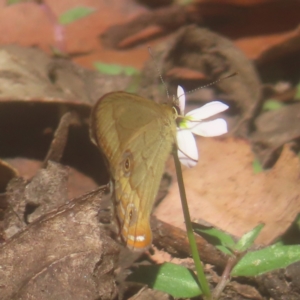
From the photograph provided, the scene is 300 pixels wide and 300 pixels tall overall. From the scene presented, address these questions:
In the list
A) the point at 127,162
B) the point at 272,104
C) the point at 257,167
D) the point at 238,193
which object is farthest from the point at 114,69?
the point at 127,162

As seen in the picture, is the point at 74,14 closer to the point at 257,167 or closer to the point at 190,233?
the point at 257,167

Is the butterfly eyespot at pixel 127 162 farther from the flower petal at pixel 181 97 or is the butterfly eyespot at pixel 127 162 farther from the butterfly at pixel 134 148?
the flower petal at pixel 181 97

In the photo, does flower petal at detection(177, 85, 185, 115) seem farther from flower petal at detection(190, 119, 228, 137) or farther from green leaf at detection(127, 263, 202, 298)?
green leaf at detection(127, 263, 202, 298)

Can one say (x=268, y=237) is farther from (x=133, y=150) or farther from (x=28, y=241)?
(x=28, y=241)

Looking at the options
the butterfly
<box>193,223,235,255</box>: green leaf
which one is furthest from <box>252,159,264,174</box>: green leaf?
the butterfly

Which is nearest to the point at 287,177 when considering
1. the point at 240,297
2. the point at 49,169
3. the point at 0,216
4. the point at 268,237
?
the point at 268,237

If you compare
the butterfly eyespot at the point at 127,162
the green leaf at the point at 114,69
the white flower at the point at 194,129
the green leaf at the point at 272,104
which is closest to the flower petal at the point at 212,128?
the white flower at the point at 194,129
